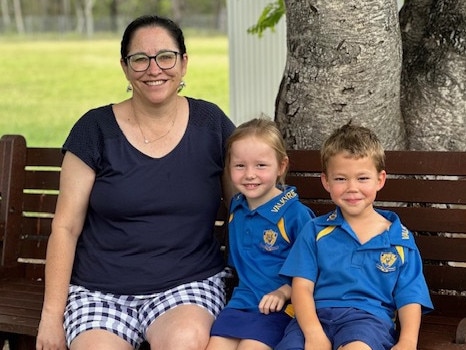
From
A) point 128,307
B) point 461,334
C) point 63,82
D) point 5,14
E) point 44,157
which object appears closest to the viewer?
point 461,334

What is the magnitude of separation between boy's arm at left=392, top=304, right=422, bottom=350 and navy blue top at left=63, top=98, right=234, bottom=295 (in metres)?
0.84

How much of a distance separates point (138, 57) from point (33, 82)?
24.4m

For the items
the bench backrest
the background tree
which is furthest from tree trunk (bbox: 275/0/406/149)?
the bench backrest

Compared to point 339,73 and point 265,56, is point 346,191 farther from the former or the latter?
point 265,56

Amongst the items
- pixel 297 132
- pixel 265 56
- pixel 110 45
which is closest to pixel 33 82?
pixel 110 45

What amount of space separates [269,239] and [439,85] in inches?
55.2

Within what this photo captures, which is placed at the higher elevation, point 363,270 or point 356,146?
point 356,146

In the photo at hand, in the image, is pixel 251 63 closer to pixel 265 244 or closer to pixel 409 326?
pixel 265 244

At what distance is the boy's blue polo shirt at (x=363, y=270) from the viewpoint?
136 inches

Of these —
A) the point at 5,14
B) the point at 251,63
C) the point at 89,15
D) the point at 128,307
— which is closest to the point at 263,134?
the point at 128,307

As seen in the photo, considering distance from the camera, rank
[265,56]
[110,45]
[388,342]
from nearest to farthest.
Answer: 1. [388,342]
2. [265,56]
3. [110,45]

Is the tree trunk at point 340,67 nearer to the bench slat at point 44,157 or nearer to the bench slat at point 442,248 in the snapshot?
the bench slat at point 442,248

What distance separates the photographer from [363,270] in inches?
136

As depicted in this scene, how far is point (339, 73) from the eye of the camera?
438 centimetres
